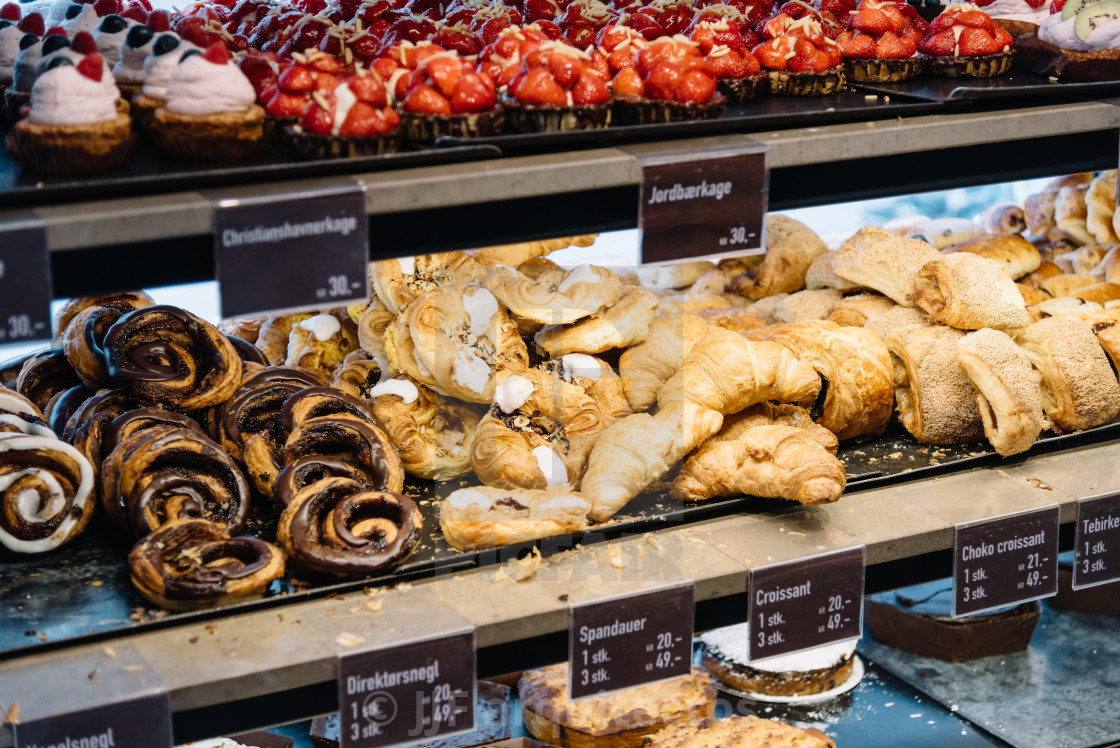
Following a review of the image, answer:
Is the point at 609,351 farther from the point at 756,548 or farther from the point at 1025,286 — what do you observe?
the point at 1025,286

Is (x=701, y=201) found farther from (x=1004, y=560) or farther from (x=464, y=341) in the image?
(x=1004, y=560)

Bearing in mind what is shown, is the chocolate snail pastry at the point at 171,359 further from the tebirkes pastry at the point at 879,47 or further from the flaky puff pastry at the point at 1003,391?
the flaky puff pastry at the point at 1003,391

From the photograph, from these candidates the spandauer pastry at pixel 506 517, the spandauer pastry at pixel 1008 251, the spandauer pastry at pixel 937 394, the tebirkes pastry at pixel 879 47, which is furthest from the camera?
the spandauer pastry at pixel 1008 251

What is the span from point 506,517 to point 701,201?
58 centimetres

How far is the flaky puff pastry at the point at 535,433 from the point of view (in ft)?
6.33

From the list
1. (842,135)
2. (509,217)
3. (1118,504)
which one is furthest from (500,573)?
(1118,504)

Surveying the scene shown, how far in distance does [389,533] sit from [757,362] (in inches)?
29.1

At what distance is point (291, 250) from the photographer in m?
1.40

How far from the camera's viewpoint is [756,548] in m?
1.84

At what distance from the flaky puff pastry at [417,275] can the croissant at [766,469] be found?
1.88 ft

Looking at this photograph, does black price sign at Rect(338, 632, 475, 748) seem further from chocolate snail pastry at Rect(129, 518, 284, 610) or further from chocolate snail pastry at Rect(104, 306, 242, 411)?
chocolate snail pastry at Rect(104, 306, 242, 411)

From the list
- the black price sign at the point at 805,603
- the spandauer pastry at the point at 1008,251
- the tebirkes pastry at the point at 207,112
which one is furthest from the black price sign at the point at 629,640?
the spandauer pastry at the point at 1008,251

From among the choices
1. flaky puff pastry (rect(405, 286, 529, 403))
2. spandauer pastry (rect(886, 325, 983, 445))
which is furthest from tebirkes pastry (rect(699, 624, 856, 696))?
flaky puff pastry (rect(405, 286, 529, 403))

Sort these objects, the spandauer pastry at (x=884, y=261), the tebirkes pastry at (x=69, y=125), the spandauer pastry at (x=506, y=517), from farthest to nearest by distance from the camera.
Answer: the spandauer pastry at (x=884, y=261) → the spandauer pastry at (x=506, y=517) → the tebirkes pastry at (x=69, y=125)
